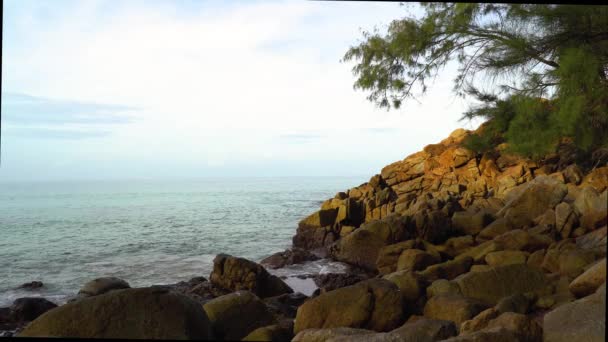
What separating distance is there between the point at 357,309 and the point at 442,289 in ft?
5.11

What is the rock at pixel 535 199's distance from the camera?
4992mm

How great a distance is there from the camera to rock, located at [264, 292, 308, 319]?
5.00 meters

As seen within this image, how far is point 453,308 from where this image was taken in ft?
15.1

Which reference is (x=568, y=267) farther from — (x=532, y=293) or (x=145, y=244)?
(x=145, y=244)

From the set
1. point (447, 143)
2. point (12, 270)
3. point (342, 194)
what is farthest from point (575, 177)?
point (447, 143)

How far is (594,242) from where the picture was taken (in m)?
2.40

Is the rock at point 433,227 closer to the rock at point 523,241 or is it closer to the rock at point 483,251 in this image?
the rock at point 483,251

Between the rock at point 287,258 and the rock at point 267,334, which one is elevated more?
the rock at point 267,334

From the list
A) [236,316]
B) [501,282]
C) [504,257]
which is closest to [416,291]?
[501,282]

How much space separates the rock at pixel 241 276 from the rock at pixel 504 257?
299cm

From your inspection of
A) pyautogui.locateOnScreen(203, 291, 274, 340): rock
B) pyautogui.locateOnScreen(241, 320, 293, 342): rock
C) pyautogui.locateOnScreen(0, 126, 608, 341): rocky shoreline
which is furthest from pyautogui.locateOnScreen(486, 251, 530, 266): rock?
pyautogui.locateOnScreen(241, 320, 293, 342): rock

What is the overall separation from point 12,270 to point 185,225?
2.17m

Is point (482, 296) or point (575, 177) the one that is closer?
point (482, 296)

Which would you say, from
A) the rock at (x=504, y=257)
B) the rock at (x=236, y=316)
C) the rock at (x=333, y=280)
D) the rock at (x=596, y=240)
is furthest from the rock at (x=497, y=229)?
the rock at (x=236, y=316)
